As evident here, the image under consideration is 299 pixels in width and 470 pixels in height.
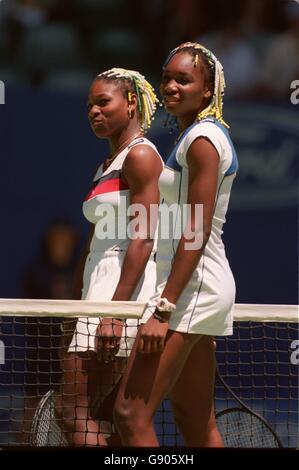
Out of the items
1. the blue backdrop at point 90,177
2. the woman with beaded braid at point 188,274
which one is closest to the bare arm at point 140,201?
the woman with beaded braid at point 188,274

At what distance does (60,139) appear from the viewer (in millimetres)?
7527

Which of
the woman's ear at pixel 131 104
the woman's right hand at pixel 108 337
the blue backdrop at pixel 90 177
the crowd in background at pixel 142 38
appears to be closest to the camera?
the woman's right hand at pixel 108 337

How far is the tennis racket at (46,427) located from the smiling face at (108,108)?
115 cm

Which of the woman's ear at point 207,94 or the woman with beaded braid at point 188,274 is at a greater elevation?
the woman's ear at point 207,94

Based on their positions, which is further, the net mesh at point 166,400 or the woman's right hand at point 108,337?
the net mesh at point 166,400

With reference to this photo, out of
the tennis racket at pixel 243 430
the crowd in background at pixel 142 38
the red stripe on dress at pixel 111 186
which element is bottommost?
the tennis racket at pixel 243 430

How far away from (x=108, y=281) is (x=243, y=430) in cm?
90

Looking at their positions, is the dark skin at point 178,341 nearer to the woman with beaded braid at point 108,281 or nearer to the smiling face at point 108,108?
the woman with beaded braid at point 108,281

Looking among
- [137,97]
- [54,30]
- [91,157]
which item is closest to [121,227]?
[137,97]

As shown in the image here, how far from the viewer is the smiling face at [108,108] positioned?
507cm

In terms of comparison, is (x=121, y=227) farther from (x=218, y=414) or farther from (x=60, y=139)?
(x=60, y=139)

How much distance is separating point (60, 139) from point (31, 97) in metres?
0.32

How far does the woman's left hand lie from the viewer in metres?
4.12

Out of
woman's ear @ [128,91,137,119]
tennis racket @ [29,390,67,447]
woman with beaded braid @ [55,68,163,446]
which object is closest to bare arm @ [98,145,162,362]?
woman with beaded braid @ [55,68,163,446]
